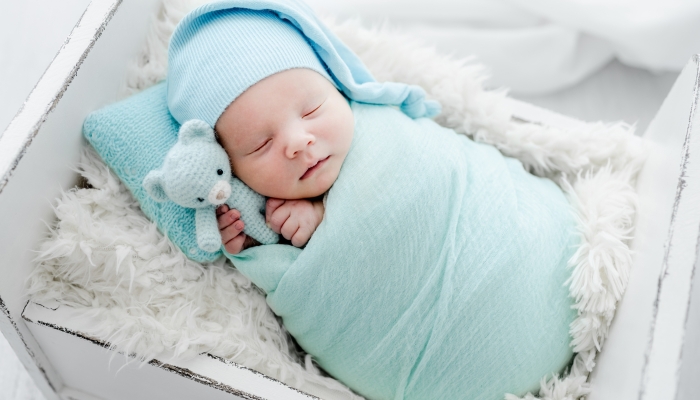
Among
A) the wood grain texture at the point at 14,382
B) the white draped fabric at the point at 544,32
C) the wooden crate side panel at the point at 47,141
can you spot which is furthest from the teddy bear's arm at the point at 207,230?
the white draped fabric at the point at 544,32

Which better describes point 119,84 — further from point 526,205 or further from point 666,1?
point 666,1

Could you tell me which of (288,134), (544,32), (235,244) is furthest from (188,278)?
(544,32)

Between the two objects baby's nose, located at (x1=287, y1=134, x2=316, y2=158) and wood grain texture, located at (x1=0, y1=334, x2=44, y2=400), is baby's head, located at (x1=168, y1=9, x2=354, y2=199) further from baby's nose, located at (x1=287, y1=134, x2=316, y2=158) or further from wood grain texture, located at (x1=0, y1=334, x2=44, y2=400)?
wood grain texture, located at (x1=0, y1=334, x2=44, y2=400)

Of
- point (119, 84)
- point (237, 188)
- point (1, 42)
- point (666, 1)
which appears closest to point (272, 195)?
point (237, 188)

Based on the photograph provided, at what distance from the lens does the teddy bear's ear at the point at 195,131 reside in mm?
829

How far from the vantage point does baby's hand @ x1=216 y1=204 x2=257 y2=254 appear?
2.99 ft

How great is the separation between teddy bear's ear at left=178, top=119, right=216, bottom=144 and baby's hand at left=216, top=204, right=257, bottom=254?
129 mm

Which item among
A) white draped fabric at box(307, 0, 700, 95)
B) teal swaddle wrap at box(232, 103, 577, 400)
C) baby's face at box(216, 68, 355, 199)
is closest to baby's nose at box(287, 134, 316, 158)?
baby's face at box(216, 68, 355, 199)

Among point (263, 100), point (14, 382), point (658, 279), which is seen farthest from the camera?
point (14, 382)

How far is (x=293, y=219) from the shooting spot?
36.7 inches

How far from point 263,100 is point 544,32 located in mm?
964

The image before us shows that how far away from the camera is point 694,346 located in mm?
1064

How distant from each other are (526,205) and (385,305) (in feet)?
0.98

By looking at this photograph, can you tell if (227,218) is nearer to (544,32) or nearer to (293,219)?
(293,219)
